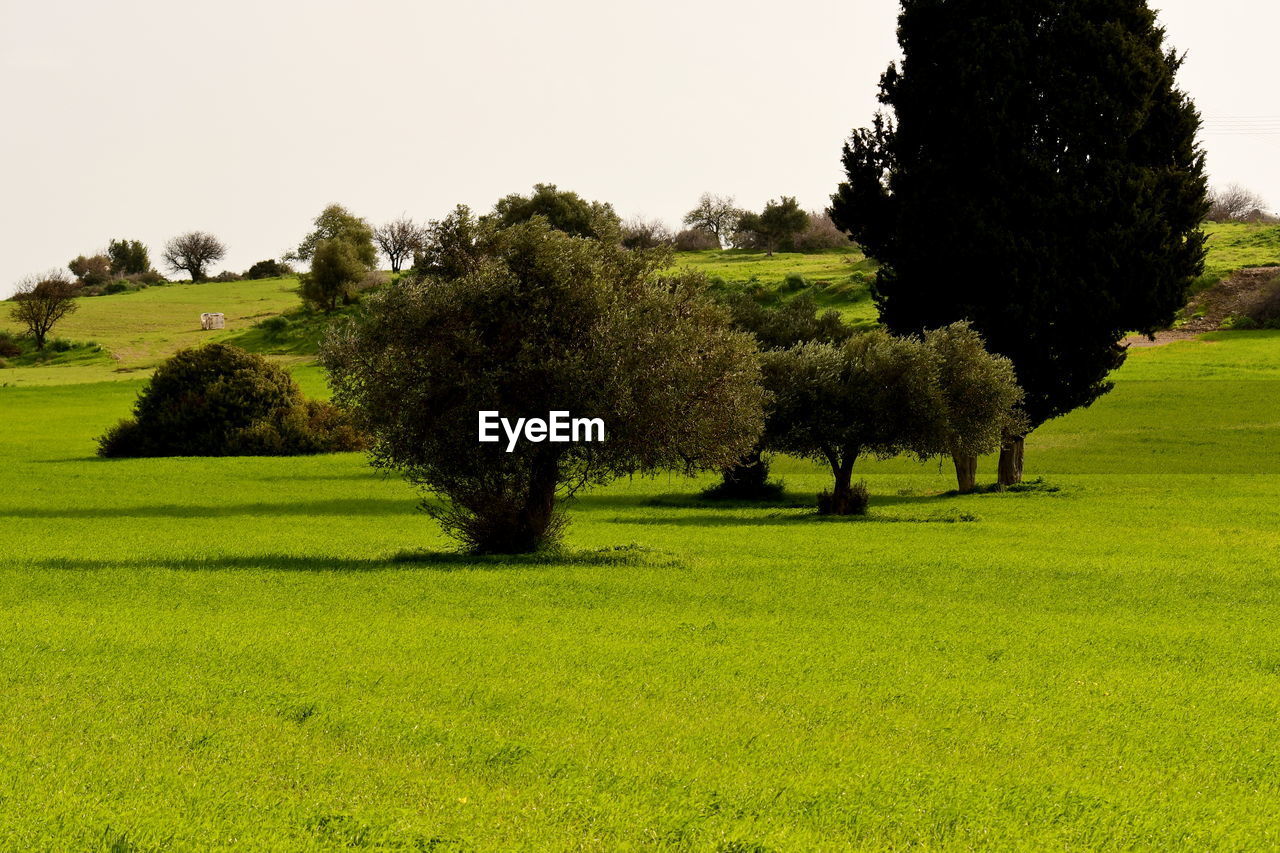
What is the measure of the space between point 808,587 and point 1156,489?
26431 mm

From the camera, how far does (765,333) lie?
142 ft

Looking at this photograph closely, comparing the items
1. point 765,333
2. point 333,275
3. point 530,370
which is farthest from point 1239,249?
point 530,370

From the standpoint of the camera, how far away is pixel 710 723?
37.5 ft

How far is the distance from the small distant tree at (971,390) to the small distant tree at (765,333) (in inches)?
226

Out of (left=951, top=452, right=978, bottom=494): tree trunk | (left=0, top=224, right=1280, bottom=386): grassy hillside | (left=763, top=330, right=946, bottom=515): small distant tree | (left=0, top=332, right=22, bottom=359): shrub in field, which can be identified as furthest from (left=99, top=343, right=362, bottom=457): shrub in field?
(left=0, top=332, right=22, bottom=359): shrub in field

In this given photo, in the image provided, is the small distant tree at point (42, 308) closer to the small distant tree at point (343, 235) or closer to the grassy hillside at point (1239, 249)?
the small distant tree at point (343, 235)

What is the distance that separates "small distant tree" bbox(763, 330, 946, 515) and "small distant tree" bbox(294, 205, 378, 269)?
3513 inches

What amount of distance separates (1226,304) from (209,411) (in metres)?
75.5

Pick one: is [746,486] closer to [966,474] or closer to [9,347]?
[966,474]

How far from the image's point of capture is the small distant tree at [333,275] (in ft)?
380

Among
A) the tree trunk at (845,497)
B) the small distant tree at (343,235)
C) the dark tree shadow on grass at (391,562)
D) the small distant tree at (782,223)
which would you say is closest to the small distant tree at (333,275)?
the small distant tree at (343,235)

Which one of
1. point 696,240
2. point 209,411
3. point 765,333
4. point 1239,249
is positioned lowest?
point 209,411

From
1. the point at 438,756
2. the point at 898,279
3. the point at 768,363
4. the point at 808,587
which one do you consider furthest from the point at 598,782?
the point at 898,279

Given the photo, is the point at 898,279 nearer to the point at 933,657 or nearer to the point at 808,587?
the point at 808,587
